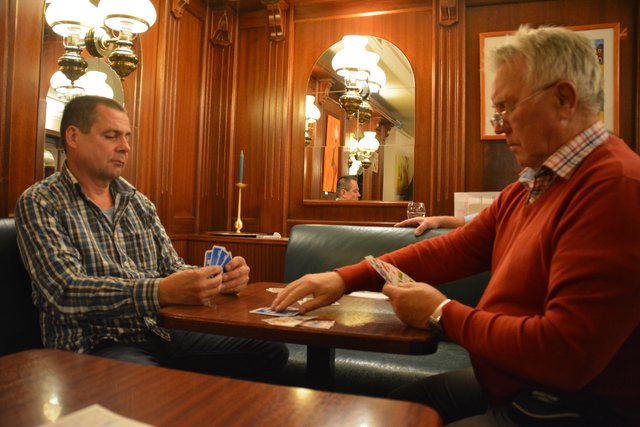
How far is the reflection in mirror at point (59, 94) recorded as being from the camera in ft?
8.70

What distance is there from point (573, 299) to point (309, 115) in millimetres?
3682

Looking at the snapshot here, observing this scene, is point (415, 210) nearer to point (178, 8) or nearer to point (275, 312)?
point (275, 312)

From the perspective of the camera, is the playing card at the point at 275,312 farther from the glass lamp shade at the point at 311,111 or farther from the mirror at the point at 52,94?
the glass lamp shade at the point at 311,111

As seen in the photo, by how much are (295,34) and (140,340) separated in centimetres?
341

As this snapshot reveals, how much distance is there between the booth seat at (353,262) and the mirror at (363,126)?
150cm

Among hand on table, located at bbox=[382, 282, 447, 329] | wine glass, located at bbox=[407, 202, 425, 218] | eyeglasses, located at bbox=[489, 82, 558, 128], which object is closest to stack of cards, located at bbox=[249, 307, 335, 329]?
hand on table, located at bbox=[382, 282, 447, 329]

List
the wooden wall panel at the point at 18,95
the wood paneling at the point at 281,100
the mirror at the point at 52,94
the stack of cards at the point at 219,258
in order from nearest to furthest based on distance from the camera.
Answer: the stack of cards at the point at 219,258, the wooden wall panel at the point at 18,95, the mirror at the point at 52,94, the wood paneling at the point at 281,100

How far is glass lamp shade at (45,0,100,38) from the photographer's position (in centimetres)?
257

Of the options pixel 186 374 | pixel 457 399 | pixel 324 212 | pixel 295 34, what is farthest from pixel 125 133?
pixel 295 34

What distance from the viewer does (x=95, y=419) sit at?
73 centimetres

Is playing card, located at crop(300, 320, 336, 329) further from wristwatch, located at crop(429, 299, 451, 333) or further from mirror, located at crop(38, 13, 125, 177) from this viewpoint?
mirror, located at crop(38, 13, 125, 177)

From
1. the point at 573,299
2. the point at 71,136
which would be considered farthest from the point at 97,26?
the point at 573,299

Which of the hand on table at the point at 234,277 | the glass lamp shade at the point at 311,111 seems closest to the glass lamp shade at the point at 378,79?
the glass lamp shade at the point at 311,111

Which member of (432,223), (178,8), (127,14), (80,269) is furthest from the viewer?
(178,8)
